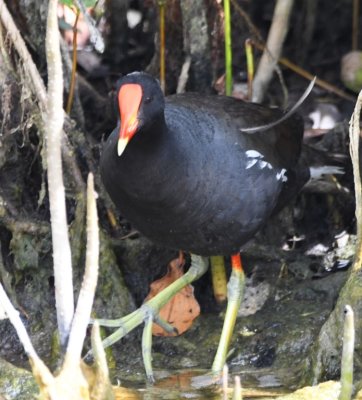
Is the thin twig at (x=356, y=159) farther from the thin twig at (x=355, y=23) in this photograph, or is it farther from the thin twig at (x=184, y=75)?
the thin twig at (x=355, y=23)

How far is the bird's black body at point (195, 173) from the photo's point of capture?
3.91 metres

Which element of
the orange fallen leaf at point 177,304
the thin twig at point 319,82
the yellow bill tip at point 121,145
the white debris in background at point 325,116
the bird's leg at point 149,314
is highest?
the yellow bill tip at point 121,145

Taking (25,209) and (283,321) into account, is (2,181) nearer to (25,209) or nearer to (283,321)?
(25,209)

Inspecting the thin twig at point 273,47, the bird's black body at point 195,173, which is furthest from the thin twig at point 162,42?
the bird's black body at point 195,173

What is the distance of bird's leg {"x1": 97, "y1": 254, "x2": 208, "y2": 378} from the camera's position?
430cm

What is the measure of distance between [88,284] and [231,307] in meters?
1.85

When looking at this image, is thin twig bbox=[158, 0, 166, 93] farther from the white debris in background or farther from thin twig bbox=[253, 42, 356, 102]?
Answer: the white debris in background

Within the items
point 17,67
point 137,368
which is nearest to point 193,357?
point 137,368

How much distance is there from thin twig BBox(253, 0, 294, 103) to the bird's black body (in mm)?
963

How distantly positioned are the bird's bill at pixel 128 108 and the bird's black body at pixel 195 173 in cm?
3

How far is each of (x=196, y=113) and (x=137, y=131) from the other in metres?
0.65

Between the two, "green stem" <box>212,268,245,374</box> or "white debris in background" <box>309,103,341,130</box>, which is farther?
"white debris in background" <box>309,103,341,130</box>

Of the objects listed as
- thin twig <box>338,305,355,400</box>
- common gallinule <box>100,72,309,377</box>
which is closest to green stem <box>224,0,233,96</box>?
common gallinule <box>100,72,309,377</box>

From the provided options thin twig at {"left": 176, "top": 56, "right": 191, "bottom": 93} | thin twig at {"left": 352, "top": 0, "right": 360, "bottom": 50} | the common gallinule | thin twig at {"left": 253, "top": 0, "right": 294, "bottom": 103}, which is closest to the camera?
the common gallinule
